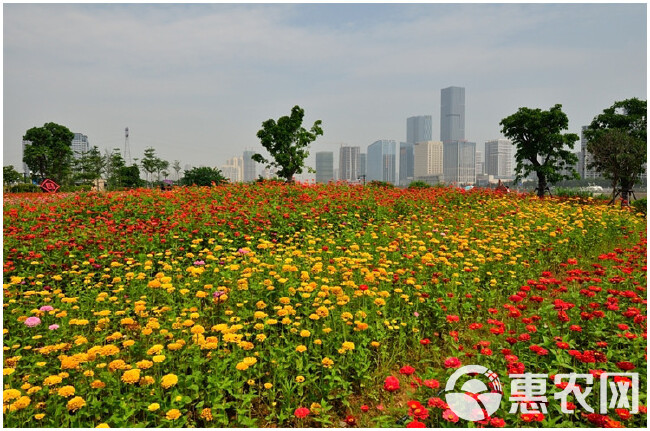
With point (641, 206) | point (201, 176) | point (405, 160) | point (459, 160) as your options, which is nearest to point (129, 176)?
point (201, 176)

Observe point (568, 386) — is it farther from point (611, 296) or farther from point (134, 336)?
point (134, 336)

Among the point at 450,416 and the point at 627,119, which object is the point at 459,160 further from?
the point at 450,416

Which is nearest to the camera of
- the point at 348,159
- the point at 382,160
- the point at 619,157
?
the point at 619,157

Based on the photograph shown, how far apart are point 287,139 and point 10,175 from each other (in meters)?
25.9

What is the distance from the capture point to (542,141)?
16188mm

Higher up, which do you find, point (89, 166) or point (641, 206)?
point (89, 166)

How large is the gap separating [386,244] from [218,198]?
5.41 m

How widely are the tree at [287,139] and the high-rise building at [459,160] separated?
13072 cm

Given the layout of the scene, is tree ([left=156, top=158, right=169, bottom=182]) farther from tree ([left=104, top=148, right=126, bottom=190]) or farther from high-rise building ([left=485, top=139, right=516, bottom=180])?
high-rise building ([left=485, top=139, right=516, bottom=180])


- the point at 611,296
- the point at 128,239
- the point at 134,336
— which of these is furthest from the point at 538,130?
the point at 134,336

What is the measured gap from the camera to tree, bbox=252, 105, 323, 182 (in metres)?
23.9

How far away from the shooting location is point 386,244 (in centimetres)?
600

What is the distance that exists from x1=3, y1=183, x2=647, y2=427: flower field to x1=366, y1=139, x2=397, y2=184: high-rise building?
6064 inches

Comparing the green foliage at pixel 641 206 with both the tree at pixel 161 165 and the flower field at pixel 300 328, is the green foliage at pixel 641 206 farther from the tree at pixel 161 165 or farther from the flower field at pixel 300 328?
the tree at pixel 161 165
